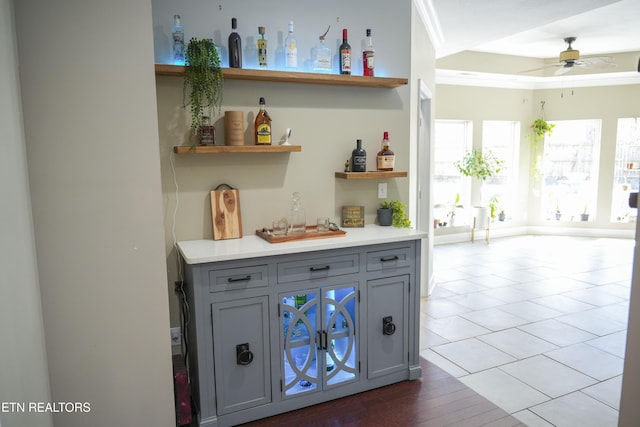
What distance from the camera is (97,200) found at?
195cm

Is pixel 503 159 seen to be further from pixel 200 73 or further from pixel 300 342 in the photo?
pixel 200 73

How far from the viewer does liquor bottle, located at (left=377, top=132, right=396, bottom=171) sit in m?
3.07

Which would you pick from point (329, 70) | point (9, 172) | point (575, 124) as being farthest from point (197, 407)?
point (575, 124)

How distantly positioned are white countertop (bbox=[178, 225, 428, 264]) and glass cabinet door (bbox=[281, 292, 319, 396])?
288 mm

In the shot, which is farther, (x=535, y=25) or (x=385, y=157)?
(x=535, y=25)

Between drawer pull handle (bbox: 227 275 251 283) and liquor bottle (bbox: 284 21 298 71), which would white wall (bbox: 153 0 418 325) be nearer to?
liquor bottle (bbox: 284 21 298 71)

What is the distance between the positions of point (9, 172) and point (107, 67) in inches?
24.7

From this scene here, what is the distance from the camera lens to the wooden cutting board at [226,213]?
8.70 feet

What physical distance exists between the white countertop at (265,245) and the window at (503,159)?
541cm

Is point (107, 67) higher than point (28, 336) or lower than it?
higher

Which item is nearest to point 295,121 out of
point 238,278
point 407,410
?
point 238,278

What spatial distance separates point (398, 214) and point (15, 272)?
89.4 inches

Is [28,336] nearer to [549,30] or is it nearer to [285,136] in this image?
[285,136]

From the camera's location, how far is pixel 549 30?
215 inches
